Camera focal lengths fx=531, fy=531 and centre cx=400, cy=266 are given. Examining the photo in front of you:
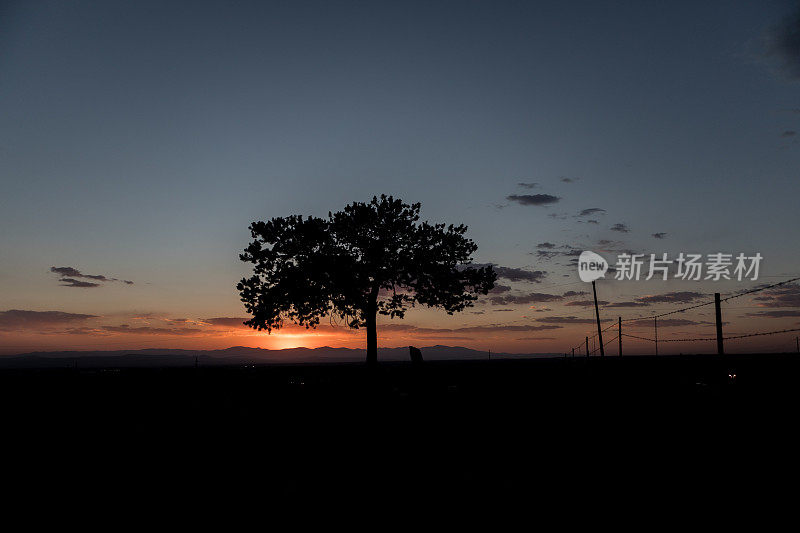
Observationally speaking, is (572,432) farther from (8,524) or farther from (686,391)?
(686,391)

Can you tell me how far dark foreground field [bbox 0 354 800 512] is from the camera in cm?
862

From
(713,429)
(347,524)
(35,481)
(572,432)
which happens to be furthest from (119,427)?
(713,429)

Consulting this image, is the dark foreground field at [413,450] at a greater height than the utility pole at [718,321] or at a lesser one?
lesser

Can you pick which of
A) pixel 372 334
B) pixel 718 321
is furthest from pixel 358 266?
pixel 718 321

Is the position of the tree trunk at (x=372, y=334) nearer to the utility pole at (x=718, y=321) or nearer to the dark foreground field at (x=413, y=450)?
the dark foreground field at (x=413, y=450)

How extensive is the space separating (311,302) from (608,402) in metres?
20.9

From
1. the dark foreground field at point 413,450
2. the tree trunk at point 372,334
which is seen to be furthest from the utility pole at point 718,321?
the tree trunk at point 372,334

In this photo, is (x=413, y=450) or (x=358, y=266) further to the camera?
(x=358, y=266)

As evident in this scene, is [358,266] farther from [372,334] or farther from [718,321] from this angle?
[718,321]

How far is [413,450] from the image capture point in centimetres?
1179

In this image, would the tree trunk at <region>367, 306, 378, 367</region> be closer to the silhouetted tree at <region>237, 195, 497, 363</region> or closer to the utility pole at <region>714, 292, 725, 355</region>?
the silhouetted tree at <region>237, 195, 497, 363</region>

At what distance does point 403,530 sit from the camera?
6.71 meters

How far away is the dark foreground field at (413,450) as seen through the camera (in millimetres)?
8617

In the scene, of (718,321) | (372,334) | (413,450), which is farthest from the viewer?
(372,334)
